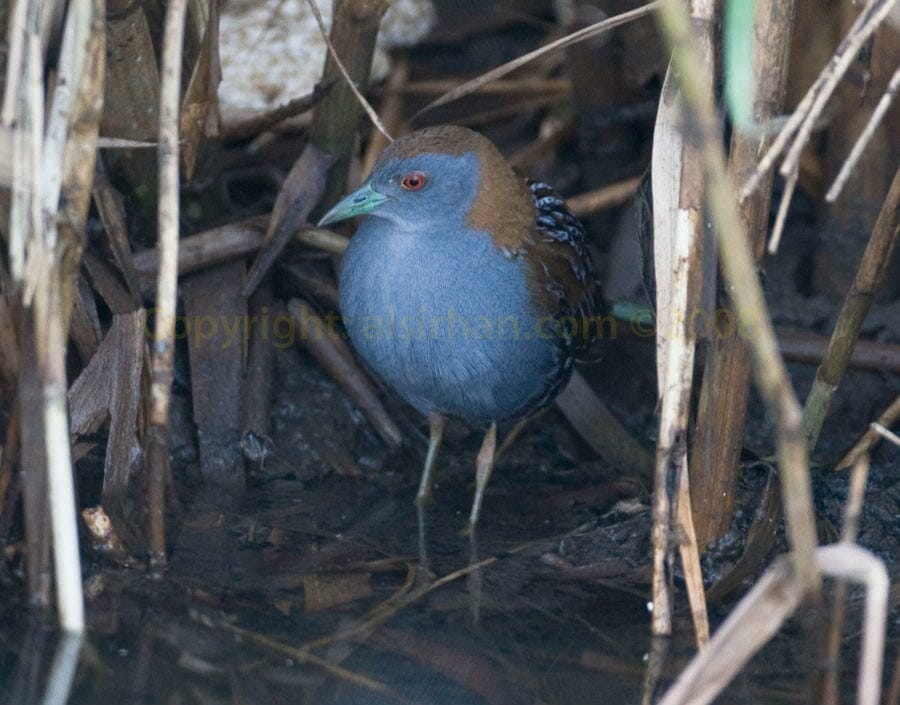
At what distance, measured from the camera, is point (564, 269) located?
4.17 metres

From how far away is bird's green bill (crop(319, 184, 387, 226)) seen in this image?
12.9ft

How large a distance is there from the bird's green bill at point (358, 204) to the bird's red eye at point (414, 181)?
0.08 m

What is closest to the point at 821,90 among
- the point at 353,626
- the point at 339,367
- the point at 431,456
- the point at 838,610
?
the point at 838,610

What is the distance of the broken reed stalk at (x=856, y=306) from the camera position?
10.8ft

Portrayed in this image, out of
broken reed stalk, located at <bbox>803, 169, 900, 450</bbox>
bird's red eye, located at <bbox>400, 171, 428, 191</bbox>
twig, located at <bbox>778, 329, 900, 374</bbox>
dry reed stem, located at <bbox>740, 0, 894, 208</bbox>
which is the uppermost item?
dry reed stem, located at <bbox>740, 0, 894, 208</bbox>

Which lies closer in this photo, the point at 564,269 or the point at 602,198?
the point at 564,269

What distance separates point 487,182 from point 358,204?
441mm

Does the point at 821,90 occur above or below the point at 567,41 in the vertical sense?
below

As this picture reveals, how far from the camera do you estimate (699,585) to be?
114 inches

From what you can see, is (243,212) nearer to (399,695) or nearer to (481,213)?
(481,213)

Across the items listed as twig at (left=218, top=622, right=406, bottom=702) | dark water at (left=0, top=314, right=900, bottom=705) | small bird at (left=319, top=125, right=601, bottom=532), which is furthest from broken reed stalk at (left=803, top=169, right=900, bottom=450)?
twig at (left=218, top=622, right=406, bottom=702)

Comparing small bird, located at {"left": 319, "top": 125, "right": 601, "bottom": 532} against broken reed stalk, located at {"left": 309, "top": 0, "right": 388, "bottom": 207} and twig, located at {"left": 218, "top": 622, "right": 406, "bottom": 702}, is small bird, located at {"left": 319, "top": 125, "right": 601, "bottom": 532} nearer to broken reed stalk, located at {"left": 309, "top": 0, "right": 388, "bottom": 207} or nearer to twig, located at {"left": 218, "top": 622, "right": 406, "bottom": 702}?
broken reed stalk, located at {"left": 309, "top": 0, "right": 388, "bottom": 207}

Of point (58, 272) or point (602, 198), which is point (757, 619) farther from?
point (602, 198)

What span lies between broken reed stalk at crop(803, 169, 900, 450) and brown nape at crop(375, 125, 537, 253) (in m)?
1.05
